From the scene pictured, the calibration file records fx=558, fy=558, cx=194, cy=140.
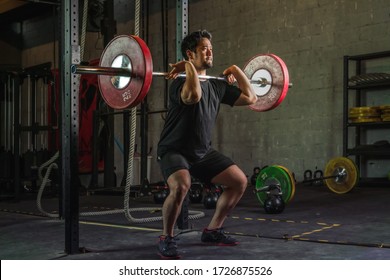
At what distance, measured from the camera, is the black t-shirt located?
2850 mm

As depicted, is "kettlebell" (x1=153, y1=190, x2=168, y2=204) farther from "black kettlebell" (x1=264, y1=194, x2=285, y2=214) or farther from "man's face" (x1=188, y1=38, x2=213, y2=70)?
"man's face" (x1=188, y1=38, x2=213, y2=70)

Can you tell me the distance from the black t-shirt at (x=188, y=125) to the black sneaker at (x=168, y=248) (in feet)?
1.44

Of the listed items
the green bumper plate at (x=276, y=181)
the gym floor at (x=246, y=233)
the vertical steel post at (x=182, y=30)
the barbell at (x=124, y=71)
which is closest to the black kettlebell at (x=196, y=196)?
the gym floor at (x=246, y=233)

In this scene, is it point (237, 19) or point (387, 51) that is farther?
point (237, 19)

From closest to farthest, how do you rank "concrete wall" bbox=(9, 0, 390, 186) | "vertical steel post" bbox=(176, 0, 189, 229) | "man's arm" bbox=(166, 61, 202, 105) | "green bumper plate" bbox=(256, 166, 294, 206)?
"man's arm" bbox=(166, 61, 202, 105), "vertical steel post" bbox=(176, 0, 189, 229), "green bumper plate" bbox=(256, 166, 294, 206), "concrete wall" bbox=(9, 0, 390, 186)

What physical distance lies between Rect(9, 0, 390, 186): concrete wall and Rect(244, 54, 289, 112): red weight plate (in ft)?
11.5

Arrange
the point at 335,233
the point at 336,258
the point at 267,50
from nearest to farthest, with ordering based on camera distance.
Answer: the point at 336,258, the point at 335,233, the point at 267,50

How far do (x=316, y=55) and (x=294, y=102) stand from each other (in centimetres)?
68

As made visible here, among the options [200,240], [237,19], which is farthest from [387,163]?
[200,240]

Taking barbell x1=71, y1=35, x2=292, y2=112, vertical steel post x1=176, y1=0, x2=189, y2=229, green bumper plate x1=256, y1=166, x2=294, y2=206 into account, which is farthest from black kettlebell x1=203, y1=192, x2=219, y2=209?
barbell x1=71, y1=35, x2=292, y2=112

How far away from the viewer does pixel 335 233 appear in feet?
11.7

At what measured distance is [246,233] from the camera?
11.9 ft

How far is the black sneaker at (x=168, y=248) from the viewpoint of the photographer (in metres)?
2.77

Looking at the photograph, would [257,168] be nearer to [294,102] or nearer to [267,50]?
[294,102]
